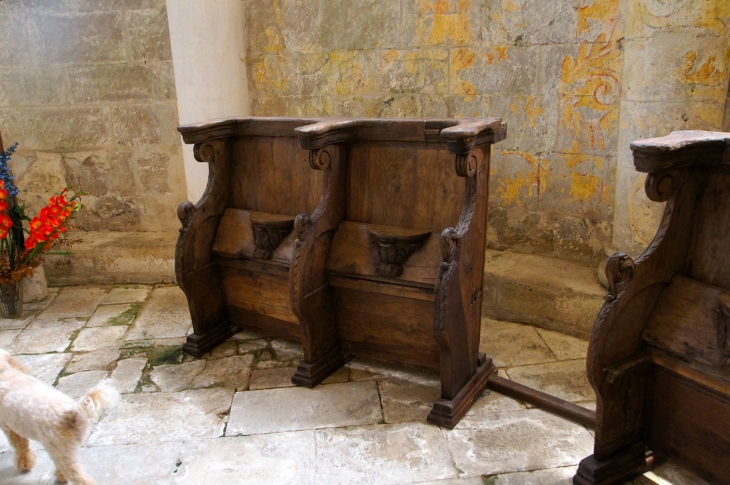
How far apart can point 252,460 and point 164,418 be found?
54 centimetres

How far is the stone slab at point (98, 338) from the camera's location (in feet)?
11.1

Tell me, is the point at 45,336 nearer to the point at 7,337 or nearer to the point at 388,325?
the point at 7,337

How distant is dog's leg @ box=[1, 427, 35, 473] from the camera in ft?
7.52

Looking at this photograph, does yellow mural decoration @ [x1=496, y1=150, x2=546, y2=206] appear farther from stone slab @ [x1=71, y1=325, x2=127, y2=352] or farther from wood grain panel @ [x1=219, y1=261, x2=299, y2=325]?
stone slab @ [x1=71, y1=325, x2=127, y2=352]

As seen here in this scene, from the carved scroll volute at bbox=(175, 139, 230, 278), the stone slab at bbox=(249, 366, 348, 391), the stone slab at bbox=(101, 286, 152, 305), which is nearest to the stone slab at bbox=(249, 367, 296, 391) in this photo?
the stone slab at bbox=(249, 366, 348, 391)

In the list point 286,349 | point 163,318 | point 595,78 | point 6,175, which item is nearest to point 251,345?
point 286,349

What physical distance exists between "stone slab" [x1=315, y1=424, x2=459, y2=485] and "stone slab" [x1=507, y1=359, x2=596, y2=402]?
64 cm

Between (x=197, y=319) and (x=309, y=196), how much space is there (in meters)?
0.90

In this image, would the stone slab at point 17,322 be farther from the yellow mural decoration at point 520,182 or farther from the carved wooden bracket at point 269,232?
the yellow mural decoration at point 520,182

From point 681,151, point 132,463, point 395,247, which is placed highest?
point 681,151

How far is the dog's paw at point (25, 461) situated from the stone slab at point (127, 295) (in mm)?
1747

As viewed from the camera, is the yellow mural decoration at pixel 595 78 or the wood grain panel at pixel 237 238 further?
the yellow mural decoration at pixel 595 78

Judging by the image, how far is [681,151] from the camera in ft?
6.18

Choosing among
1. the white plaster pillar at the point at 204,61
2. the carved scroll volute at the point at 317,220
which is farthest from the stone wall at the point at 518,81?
the carved scroll volute at the point at 317,220
